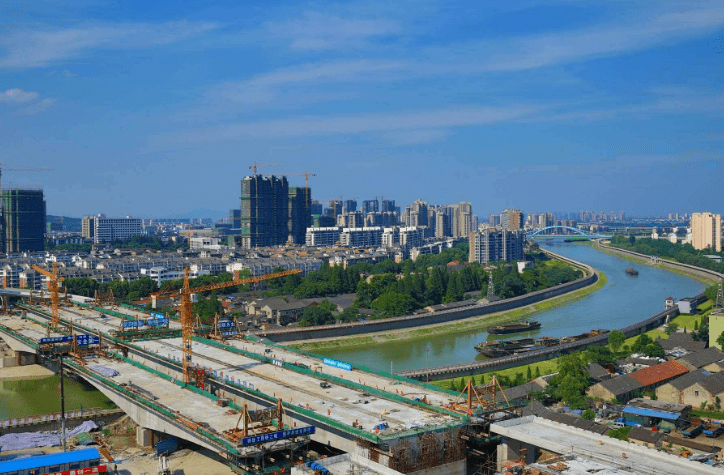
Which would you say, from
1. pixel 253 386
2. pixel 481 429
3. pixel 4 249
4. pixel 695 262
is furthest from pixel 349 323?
pixel 4 249

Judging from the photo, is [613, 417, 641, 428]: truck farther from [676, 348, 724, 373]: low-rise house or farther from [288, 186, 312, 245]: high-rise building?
[288, 186, 312, 245]: high-rise building

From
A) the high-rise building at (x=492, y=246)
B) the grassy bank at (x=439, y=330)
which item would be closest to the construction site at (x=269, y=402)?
the grassy bank at (x=439, y=330)

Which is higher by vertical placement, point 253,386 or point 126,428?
point 253,386

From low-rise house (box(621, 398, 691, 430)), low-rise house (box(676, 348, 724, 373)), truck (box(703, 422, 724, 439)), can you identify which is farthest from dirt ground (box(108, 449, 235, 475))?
low-rise house (box(676, 348, 724, 373))

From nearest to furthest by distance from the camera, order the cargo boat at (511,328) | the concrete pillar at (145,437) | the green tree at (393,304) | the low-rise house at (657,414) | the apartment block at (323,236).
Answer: the concrete pillar at (145,437), the low-rise house at (657,414), the cargo boat at (511,328), the green tree at (393,304), the apartment block at (323,236)

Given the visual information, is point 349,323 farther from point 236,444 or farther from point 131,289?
point 236,444

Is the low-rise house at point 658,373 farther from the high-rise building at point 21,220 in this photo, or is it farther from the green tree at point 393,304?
the high-rise building at point 21,220

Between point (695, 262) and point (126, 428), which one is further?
point (695, 262)
